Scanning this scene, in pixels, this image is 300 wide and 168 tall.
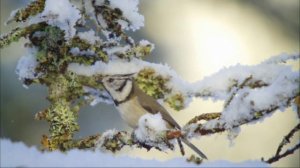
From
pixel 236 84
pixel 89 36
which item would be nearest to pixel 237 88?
pixel 236 84

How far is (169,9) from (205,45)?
84mm

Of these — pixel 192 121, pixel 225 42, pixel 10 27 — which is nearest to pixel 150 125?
pixel 192 121

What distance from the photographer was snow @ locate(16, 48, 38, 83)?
917 mm

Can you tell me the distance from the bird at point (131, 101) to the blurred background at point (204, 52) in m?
0.01

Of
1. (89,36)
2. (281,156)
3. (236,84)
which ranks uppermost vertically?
(89,36)

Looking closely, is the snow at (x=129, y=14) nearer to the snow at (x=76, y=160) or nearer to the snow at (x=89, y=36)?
the snow at (x=89, y=36)

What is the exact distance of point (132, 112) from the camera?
88 centimetres

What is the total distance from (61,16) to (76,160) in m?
0.21

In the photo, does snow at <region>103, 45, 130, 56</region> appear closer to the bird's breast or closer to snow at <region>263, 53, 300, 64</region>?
the bird's breast

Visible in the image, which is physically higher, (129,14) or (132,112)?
(129,14)

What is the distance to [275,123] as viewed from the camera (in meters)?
0.83

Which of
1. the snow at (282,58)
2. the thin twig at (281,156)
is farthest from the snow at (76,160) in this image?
the snow at (282,58)

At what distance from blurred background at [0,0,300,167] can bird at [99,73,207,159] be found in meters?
0.01

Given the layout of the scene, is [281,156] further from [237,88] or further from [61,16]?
[61,16]
